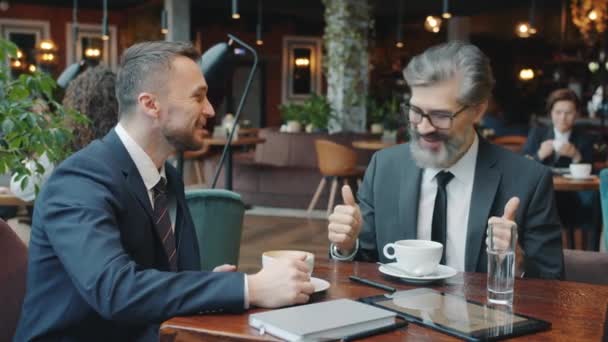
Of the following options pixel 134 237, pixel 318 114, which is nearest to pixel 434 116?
pixel 134 237

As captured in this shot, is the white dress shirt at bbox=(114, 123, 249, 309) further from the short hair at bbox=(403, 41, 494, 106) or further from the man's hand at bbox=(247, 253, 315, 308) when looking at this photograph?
the short hair at bbox=(403, 41, 494, 106)

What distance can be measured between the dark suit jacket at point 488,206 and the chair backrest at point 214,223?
765mm

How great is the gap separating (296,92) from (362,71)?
8.12m

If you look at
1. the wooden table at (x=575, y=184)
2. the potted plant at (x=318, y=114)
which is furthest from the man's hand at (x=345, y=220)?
the potted plant at (x=318, y=114)

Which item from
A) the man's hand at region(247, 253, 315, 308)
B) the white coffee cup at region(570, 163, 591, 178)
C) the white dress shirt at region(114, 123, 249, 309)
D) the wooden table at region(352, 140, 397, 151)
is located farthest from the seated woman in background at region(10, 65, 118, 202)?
the wooden table at region(352, 140, 397, 151)

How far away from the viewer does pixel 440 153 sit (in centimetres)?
213

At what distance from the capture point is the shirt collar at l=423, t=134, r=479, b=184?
7.27 ft

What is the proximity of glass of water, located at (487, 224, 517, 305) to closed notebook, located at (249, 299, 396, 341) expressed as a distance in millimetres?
330

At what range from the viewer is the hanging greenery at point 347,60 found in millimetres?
10047

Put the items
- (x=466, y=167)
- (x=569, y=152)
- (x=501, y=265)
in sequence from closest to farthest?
(x=501, y=265), (x=466, y=167), (x=569, y=152)

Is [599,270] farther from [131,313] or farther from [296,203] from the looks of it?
[296,203]

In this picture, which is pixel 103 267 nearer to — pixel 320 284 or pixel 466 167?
pixel 320 284

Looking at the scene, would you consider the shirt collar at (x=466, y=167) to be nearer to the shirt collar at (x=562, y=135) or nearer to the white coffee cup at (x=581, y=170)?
the white coffee cup at (x=581, y=170)

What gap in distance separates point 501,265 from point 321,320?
1.65ft
